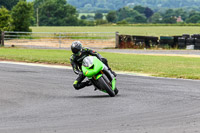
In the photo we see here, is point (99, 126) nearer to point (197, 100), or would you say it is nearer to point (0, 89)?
point (197, 100)

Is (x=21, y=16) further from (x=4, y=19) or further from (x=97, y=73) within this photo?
(x=97, y=73)

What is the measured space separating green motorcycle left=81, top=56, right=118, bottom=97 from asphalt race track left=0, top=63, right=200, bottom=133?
0.31 metres

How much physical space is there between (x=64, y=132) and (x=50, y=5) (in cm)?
13641

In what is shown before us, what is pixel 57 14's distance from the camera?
143 m

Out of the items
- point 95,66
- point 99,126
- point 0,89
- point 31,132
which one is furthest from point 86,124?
point 0,89

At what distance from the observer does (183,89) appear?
12562 mm

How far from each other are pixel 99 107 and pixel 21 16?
40.0m

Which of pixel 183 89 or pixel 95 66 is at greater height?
pixel 95 66

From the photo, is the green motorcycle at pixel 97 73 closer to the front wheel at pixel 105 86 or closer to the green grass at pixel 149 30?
the front wheel at pixel 105 86

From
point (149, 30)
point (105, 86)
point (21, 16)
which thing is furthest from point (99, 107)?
point (149, 30)

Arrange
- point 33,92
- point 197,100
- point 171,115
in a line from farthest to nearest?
1. point 33,92
2. point 197,100
3. point 171,115

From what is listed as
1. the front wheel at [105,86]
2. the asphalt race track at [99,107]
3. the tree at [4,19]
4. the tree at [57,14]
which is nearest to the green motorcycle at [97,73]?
the front wheel at [105,86]

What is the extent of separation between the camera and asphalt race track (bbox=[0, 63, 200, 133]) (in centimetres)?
762

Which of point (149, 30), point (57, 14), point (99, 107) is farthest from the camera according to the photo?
point (57, 14)
